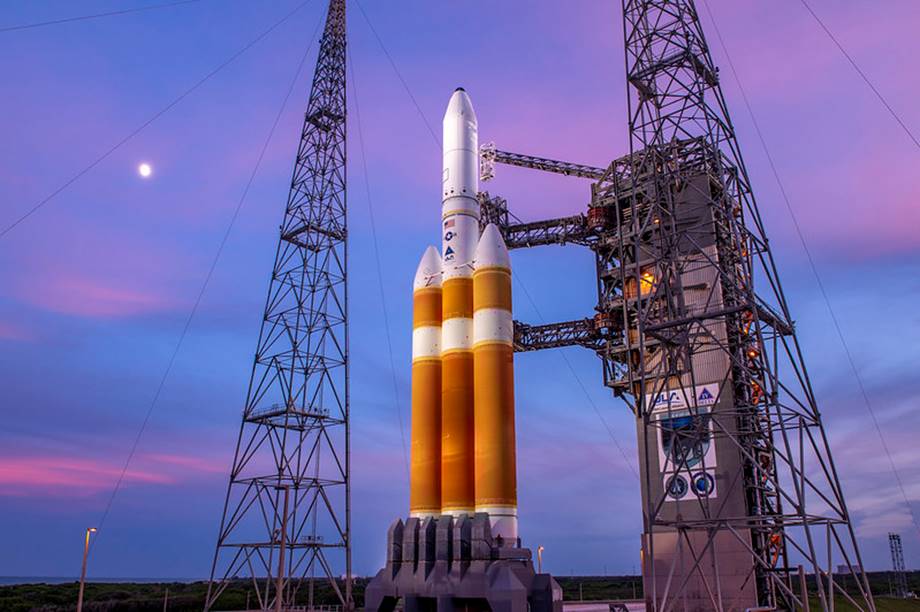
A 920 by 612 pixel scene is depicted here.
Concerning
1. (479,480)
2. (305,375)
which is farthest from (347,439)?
(479,480)

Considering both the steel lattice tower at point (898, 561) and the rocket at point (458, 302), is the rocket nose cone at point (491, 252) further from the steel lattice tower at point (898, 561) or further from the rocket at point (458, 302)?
the steel lattice tower at point (898, 561)

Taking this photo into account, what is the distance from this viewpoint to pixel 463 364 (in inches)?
1239

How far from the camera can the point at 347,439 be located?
4234 centimetres

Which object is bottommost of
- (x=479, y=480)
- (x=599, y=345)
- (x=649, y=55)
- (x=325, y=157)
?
(x=479, y=480)

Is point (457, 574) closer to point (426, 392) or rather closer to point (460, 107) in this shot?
point (426, 392)

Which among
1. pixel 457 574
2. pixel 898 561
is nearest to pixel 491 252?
pixel 457 574

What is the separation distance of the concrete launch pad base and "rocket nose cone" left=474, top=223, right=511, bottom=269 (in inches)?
427

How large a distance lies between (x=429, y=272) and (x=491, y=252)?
13.8 ft

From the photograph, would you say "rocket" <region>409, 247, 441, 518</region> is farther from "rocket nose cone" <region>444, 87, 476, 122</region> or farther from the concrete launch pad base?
"rocket nose cone" <region>444, 87, 476, 122</region>

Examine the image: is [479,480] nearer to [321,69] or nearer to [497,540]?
[497,540]

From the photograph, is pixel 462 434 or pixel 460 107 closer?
pixel 462 434

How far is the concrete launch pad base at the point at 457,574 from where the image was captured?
26.2 metres

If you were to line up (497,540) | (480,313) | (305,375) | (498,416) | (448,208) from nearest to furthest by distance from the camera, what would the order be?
(497,540) < (498,416) < (480,313) < (448,208) < (305,375)

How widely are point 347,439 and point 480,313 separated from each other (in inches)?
603
